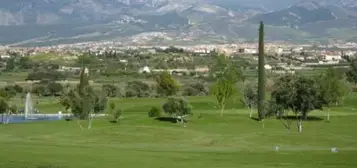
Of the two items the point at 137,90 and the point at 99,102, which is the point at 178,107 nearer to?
the point at 99,102

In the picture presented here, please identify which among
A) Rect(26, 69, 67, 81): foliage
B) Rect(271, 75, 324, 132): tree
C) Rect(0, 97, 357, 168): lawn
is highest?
Rect(26, 69, 67, 81): foliage

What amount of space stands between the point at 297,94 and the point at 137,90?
68.3 metres

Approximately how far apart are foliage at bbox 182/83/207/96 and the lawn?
133ft

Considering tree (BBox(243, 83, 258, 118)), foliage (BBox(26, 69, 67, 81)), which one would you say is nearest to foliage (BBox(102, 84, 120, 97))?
foliage (BBox(26, 69, 67, 81))

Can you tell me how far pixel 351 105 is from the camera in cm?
11725

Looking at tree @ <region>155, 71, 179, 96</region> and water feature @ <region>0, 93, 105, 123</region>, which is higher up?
tree @ <region>155, 71, 179, 96</region>

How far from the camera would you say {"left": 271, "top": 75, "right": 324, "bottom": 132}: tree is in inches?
3324

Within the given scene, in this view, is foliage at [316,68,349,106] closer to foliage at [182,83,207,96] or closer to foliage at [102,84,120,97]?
foliage at [182,83,207,96]

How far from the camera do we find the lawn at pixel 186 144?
152 ft

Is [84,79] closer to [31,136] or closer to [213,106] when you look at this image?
[213,106]

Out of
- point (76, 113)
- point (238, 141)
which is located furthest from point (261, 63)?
point (238, 141)

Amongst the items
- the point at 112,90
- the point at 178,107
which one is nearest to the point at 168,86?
the point at 112,90

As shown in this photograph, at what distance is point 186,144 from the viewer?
6488 cm

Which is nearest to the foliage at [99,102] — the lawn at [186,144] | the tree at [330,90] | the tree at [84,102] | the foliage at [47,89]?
the tree at [84,102]
